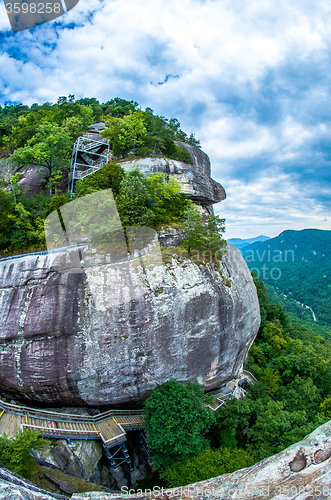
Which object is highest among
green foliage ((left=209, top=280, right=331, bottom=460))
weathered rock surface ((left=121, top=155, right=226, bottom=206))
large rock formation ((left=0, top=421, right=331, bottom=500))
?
weathered rock surface ((left=121, top=155, right=226, bottom=206))

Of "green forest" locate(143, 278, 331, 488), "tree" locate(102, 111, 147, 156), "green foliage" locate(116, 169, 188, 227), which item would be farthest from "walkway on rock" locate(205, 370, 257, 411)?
"tree" locate(102, 111, 147, 156)

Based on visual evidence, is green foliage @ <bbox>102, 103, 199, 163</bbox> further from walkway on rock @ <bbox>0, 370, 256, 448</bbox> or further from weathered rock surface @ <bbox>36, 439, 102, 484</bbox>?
weathered rock surface @ <bbox>36, 439, 102, 484</bbox>

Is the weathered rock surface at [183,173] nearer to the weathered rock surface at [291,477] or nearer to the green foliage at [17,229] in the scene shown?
the green foliage at [17,229]

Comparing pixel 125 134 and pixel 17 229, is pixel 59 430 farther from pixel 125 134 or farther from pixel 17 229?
pixel 125 134

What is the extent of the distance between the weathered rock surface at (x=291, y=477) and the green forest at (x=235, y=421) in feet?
25.6

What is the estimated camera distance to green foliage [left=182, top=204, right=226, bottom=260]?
1697 cm

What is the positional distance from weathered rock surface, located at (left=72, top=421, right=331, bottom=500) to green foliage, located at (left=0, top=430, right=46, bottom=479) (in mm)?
8388

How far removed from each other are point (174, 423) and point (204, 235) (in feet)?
37.2

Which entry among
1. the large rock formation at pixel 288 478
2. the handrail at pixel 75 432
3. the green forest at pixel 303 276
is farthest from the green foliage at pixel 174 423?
the green forest at pixel 303 276

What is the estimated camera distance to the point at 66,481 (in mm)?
11508

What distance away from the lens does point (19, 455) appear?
10469 millimetres

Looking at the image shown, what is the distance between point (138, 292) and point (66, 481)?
362 inches

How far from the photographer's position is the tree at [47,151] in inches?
860

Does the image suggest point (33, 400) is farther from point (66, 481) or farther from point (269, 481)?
point (269, 481)
